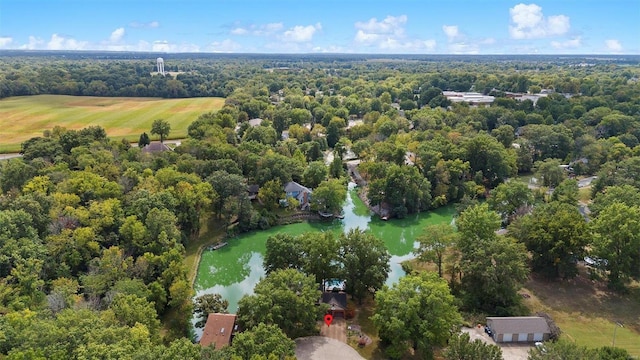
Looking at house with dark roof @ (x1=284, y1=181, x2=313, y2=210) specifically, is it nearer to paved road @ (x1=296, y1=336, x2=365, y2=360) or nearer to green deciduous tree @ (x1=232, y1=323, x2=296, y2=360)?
paved road @ (x1=296, y1=336, x2=365, y2=360)

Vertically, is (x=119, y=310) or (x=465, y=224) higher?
(x=465, y=224)

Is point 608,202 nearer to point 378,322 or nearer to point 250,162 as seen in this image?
point 378,322

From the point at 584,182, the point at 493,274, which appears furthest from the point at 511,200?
the point at 584,182

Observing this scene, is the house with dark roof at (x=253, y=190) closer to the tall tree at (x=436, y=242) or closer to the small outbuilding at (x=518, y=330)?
the tall tree at (x=436, y=242)

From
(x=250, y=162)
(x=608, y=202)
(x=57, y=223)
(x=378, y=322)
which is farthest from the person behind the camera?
(x=250, y=162)

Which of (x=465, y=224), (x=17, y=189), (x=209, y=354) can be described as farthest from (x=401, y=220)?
(x=17, y=189)

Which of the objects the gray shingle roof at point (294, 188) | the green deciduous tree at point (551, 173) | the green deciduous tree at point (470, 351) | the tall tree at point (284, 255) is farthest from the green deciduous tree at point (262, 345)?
the green deciduous tree at point (551, 173)
